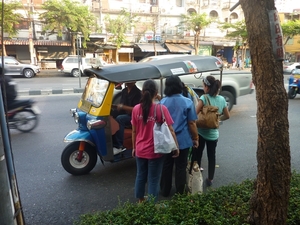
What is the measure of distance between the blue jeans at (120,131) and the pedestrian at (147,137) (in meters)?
1.14

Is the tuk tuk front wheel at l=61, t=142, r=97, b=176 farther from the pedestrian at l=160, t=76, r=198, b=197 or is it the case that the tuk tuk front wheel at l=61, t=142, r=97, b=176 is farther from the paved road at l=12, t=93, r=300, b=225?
the pedestrian at l=160, t=76, r=198, b=197

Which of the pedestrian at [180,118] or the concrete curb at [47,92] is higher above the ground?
the pedestrian at [180,118]

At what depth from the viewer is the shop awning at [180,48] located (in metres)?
27.8

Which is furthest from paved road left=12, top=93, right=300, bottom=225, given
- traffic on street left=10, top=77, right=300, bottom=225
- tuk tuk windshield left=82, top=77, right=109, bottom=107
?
tuk tuk windshield left=82, top=77, right=109, bottom=107

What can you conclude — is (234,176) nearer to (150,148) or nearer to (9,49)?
(150,148)

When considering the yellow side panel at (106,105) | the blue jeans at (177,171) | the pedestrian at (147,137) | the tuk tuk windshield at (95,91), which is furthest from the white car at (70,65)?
the pedestrian at (147,137)

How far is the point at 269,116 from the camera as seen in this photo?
1.91 metres

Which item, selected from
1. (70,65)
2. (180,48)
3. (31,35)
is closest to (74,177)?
(70,65)

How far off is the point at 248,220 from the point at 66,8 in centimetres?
2149

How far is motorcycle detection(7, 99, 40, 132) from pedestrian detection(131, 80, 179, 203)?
14.1 feet

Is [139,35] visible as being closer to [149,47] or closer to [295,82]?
[149,47]

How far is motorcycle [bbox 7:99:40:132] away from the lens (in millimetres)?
6078

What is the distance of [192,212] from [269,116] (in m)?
1.10

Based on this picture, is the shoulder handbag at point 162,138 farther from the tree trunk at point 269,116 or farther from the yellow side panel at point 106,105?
the yellow side panel at point 106,105
